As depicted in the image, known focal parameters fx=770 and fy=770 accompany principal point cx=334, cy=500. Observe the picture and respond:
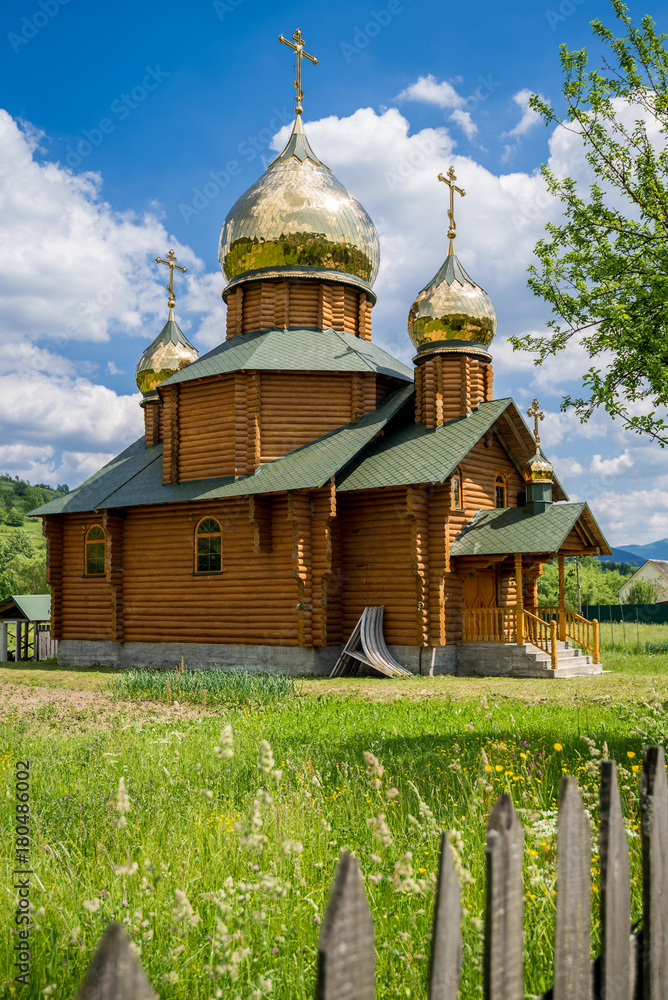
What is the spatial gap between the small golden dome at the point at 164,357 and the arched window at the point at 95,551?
6.48m

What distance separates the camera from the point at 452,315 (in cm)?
1800

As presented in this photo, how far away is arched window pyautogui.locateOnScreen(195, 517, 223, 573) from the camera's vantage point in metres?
18.4

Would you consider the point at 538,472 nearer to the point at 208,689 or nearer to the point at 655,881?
the point at 208,689

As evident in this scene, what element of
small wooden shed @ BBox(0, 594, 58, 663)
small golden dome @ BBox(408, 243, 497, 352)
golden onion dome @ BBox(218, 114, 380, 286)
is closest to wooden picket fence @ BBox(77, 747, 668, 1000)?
small golden dome @ BBox(408, 243, 497, 352)

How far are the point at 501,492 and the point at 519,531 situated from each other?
8.75ft

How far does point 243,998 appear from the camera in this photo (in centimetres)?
268

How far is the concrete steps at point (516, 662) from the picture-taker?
15992 millimetres

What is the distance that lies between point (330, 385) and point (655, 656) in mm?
10505

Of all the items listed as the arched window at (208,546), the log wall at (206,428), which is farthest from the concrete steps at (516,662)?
the log wall at (206,428)

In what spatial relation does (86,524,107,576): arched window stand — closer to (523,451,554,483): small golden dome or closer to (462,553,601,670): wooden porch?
(462,553,601,670): wooden porch

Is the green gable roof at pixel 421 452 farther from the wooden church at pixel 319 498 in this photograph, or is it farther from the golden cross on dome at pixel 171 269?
the golden cross on dome at pixel 171 269

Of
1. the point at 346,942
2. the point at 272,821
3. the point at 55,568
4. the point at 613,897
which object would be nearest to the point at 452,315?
the point at 55,568

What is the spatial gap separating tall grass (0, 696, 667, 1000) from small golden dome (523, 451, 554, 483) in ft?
32.3

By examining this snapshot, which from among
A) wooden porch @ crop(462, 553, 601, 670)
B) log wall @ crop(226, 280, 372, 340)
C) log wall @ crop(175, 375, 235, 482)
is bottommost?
wooden porch @ crop(462, 553, 601, 670)
